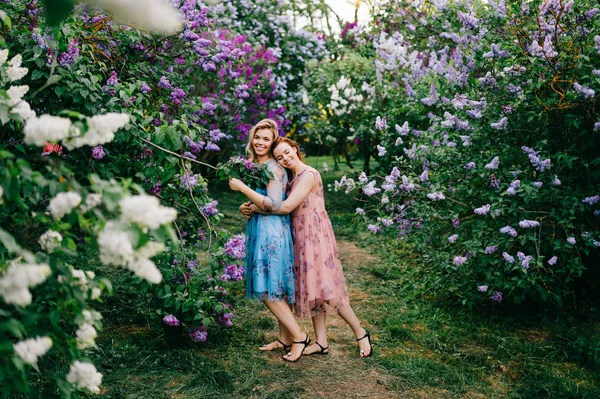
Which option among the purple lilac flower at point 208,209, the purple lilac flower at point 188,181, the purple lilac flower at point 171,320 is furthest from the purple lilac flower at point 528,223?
the purple lilac flower at point 171,320

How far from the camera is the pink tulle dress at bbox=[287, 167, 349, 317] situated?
3.41 m

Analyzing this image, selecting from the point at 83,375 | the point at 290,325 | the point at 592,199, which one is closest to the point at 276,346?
the point at 290,325

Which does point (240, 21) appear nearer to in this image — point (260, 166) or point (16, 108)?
point (260, 166)

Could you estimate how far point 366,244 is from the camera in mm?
6637

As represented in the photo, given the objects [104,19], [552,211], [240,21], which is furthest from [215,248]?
[240,21]

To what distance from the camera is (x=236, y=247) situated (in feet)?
10.8

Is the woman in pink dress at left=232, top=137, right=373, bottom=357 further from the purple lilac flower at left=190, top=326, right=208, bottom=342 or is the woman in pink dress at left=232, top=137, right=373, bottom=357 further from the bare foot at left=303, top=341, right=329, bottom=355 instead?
the purple lilac flower at left=190, top=326, right=208, bottom=342

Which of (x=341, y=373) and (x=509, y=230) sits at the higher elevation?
(x=509, y=230)

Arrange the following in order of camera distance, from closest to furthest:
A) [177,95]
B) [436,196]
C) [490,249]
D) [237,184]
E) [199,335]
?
1. [237,184]
2. [199,335]
3. [490,249]
4. [436,196]
5. [177,95]

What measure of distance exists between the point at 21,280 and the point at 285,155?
229 cm

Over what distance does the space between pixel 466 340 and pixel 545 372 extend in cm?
63

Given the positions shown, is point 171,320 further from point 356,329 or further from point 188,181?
point 356,329

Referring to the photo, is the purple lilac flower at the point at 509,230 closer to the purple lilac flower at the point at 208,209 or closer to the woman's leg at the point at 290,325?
the woman's leg at the point at 290,325

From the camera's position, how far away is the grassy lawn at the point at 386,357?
301 centimetres
